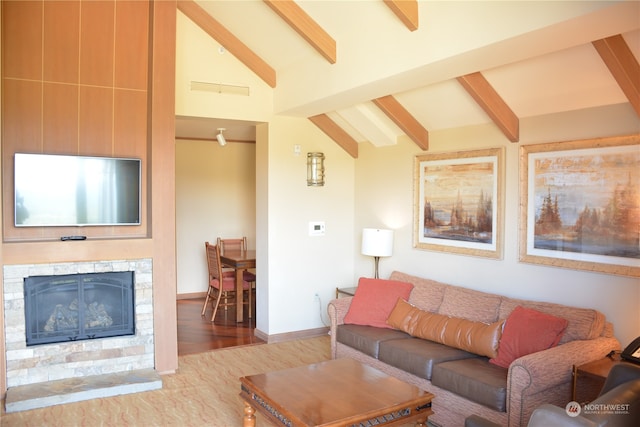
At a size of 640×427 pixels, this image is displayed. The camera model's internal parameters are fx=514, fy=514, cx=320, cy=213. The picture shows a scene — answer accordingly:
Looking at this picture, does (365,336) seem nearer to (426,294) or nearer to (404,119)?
(426,294)

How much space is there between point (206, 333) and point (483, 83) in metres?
4.09

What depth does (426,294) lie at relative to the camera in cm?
458

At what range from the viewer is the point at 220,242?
7.93 m

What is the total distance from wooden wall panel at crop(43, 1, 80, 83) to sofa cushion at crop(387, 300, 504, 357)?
3454mm

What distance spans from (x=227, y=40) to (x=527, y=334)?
13.0 feet

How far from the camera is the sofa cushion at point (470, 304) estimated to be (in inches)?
156

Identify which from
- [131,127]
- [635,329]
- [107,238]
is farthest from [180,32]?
[635,329]

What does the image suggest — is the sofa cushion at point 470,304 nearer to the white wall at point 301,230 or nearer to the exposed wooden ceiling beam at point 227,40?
the white wall at point 301,230

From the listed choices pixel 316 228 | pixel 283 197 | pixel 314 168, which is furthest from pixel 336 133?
pixel 316 228

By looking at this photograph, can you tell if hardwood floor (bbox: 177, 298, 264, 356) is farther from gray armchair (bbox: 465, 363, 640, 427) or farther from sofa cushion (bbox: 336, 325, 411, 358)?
gray armchair (bbox: 465, 363, 640, 427)

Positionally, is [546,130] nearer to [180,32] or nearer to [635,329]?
[635,329]

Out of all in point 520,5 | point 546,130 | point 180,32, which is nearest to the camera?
point 520,5

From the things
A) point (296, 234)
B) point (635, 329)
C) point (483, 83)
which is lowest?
point (635, 329)

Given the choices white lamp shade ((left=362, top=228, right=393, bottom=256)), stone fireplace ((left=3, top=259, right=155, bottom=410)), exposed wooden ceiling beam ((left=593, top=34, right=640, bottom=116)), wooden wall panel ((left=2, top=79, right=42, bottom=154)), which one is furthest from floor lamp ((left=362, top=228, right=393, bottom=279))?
wooden wall panel ((left=2, top=79, right=42, bottom=154))
